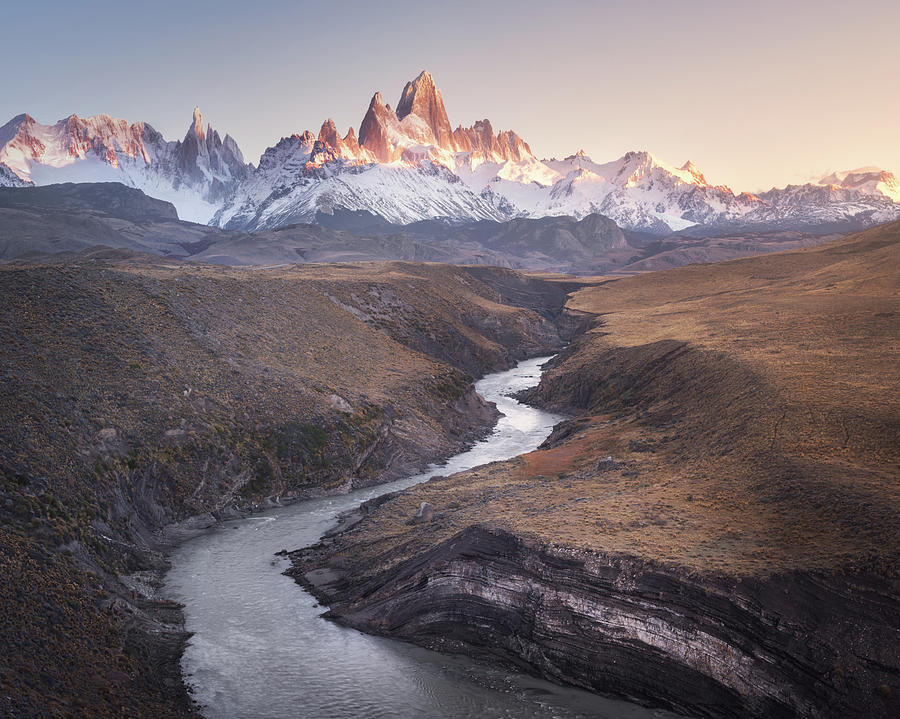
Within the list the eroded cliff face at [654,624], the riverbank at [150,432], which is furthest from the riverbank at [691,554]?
the riverbank at [150,432]

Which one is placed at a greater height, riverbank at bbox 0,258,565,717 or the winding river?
riverbank at bbox 0,258,565,717

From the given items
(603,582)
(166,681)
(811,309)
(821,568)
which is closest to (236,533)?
(166,681)

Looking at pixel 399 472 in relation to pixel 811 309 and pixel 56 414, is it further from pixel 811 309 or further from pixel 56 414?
pixel 811 309

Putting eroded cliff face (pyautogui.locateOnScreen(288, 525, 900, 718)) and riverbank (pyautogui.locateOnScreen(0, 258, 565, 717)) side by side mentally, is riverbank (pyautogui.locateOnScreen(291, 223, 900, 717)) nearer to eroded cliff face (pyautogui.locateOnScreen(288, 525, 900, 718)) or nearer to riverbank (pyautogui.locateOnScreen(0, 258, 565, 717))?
eroded cliff face (pyautogui.locateOnScreen(288, 525, 900, 718))

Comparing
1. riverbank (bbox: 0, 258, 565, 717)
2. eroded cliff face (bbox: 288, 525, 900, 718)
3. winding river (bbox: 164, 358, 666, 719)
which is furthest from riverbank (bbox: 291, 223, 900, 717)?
riverbank (bbox: 0, 258, 565, 717)

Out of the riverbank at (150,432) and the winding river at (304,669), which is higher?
the riverbank at (150,432)

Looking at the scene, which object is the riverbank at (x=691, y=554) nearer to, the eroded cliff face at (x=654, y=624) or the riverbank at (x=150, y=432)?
the eroded cliff face at (x=654, y=624)
